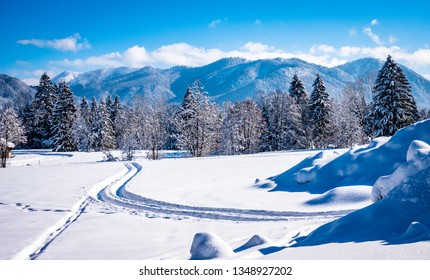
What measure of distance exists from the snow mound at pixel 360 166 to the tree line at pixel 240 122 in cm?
2048

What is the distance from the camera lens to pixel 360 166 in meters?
11.6

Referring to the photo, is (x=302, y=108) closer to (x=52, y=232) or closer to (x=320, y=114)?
(x=320, y=114)

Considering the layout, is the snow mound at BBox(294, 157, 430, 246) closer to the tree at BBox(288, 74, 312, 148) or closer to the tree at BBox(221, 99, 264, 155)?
the tree at BBox(221, 99, 264, 155)

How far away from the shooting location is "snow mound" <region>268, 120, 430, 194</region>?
10891mm

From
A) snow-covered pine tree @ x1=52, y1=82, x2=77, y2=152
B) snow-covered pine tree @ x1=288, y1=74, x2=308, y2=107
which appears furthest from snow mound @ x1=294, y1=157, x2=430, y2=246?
snow-covered pine tree @ x1=52, y1=82, x2=77, y2=152

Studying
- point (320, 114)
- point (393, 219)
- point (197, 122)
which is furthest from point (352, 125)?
point (393, 219)

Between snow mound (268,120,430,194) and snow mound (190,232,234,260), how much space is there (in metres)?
7.53

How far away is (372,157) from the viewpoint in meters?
11.7

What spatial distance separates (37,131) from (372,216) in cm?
6240

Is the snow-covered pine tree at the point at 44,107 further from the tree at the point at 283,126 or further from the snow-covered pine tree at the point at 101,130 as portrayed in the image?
the tree at the point at 283,126

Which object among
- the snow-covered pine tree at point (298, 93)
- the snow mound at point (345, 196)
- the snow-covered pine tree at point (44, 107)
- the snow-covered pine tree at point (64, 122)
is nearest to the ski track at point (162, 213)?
the snow mound at point (345, 196)

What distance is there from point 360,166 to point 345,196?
2.65m
